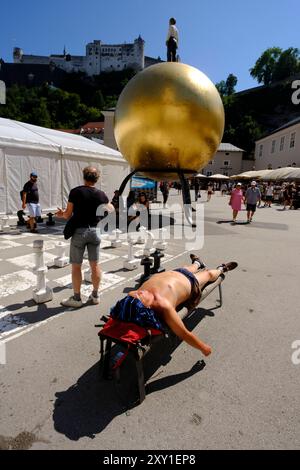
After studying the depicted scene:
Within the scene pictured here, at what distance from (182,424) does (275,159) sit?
45842 millimetres

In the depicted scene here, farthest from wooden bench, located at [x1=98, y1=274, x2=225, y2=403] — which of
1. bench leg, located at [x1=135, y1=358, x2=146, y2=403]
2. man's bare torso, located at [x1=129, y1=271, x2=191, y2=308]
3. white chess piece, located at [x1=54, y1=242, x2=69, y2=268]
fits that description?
white chess piece, located at [x1=54, y1=242, x2=69, y2=268]

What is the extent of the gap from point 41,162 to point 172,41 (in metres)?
9.81

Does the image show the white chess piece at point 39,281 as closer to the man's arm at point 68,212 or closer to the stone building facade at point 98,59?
the man's arm at point 68,212

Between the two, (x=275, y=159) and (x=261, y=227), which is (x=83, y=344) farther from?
(x=275, y=159)

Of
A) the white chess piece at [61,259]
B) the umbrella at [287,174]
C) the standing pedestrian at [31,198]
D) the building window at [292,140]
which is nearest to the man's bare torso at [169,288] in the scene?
the white chess piece at [61,259]

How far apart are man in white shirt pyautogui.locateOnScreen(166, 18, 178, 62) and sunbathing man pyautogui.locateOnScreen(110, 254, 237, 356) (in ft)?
7.07

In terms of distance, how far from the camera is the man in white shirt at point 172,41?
2.62 metres

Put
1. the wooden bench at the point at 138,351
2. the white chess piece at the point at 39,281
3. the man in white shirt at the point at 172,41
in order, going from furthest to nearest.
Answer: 1. the white chess piece at the point at 39,281
2. the man in white shirt at the point at 172,41
3. the wooden bench at the point at 138,351

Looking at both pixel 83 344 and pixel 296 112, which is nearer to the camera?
pixel 83 344

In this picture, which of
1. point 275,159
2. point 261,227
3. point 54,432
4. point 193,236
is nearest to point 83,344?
point 54,432

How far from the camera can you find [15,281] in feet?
16.0

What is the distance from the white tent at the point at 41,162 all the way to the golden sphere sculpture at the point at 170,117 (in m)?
9.30

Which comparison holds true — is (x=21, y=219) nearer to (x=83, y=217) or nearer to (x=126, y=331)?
(x=83, y=217)

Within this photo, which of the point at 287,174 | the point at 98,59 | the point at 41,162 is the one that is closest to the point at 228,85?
the point at 98,59
